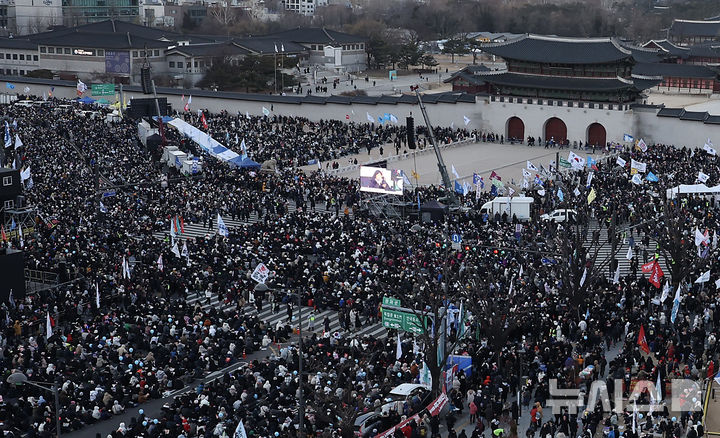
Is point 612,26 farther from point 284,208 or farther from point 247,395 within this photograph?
point 247,395

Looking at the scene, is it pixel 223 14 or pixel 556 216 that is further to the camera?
pixel 223 14

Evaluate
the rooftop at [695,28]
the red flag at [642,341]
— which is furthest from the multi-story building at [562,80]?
the rooftop at [695,28]

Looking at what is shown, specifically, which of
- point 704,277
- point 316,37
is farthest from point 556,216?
point 316,37

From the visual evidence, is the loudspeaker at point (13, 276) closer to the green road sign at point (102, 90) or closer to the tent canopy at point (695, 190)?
the tent canopy at point (695, 190)

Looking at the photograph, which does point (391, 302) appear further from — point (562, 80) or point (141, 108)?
point (141, 108)

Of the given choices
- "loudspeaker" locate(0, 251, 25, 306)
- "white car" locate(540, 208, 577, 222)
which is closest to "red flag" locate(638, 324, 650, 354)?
"white car" locate(540, 208, 577, 222)

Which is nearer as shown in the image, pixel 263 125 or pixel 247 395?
pixel 247 395

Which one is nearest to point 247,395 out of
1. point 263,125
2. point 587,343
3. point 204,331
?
point 204,331
